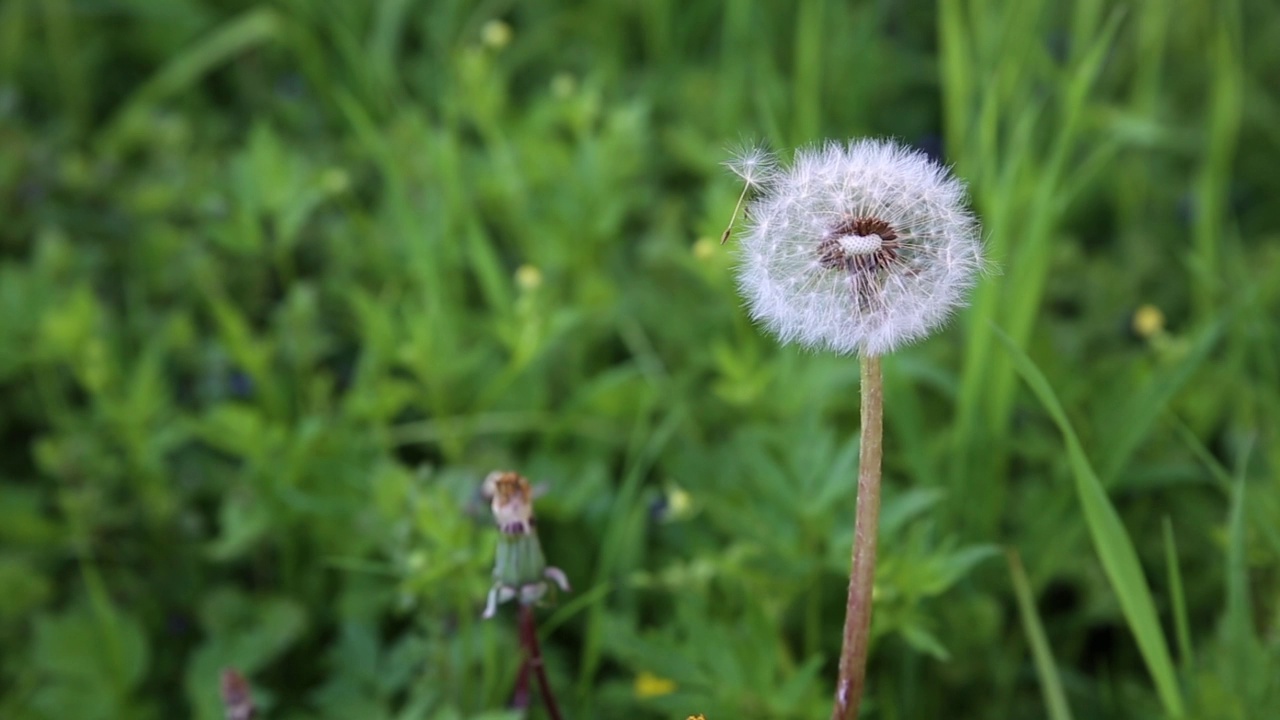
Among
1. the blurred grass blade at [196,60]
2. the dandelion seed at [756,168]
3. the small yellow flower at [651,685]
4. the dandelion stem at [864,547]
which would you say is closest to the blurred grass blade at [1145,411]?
the small yellow flower at [651,685]

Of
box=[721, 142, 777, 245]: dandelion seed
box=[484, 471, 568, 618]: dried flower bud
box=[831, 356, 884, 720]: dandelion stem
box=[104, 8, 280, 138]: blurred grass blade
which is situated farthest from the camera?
box=[104, 8, 280, 138]: blurred grass blade

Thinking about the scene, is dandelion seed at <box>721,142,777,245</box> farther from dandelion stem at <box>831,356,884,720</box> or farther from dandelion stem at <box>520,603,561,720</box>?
dandelion stem at <box>520,603,561,720</box>

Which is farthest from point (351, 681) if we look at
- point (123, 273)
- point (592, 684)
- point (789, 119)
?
point (789, 119)

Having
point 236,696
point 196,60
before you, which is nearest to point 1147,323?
point 236,696

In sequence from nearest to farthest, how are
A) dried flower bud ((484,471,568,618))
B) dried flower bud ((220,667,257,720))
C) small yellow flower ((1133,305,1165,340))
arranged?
dried flower bud ((484,471,568,618)), dried flower bud ((220,667,257,720)), small yellow flower ((1133,305,1165,340))

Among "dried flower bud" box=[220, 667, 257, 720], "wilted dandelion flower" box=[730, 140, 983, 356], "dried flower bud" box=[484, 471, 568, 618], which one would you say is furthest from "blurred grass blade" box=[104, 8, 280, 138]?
"wilted dandelion flower" box=[730, 140, 983, 356]

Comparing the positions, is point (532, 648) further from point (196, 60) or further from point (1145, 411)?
point (196, 60)
